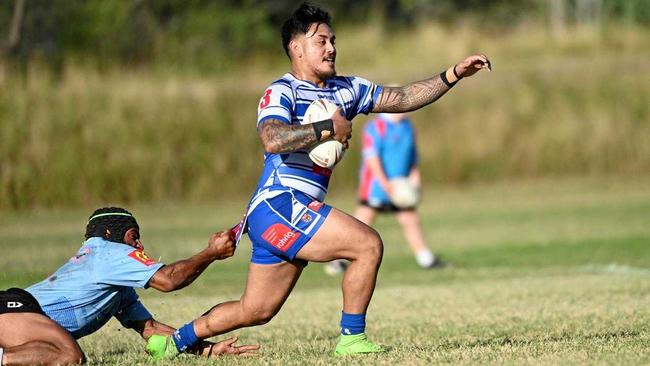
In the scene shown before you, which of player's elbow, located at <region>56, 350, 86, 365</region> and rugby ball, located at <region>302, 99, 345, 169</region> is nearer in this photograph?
player's elbow, located at <region>56, 350, 86, 365</region>

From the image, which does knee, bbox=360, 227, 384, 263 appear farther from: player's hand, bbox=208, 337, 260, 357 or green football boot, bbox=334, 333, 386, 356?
player's hand, bbox=208, 337, 260, 357

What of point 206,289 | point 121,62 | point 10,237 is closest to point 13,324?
point 206,289

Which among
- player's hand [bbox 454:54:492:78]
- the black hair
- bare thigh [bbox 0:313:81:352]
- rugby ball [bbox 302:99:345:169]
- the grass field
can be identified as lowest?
the grass field

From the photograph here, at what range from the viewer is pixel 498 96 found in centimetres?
2978

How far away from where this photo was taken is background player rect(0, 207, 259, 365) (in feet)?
21.6

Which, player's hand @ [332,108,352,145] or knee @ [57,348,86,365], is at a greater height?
player's hand @ [332,108,352,145]

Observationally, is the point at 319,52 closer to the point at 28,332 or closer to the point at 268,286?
the point at 268,286

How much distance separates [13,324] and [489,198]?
1978 cm

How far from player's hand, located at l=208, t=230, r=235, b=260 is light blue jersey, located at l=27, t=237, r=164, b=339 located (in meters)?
0.31

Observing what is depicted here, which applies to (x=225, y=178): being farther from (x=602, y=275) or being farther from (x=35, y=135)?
(x=602, y=275)

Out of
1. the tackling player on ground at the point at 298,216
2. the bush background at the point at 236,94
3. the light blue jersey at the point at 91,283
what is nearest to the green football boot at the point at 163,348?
the tackling player on ground at the point at 298,216

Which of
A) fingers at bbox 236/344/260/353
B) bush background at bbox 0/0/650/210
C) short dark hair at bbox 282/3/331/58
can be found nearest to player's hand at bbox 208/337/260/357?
fingers at bbox 236/344/260/353

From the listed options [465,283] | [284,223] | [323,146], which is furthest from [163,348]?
[465,283]

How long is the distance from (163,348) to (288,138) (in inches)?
59.2
